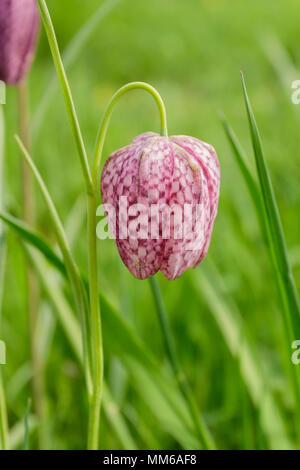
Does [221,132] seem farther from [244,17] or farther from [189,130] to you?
[244,17]

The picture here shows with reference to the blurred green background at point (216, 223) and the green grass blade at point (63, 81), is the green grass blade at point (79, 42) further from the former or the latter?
the green grass blade at point (63, 81)

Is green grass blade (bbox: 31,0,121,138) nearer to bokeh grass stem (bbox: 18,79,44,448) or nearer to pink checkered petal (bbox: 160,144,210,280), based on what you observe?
bokeh grass stem (bbox: 18,79,44,448)

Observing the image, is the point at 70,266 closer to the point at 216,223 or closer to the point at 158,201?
the point at 158,201

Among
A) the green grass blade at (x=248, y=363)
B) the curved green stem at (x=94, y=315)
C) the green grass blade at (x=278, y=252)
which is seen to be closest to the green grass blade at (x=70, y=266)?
the curved green stem at (x=94, y=315)

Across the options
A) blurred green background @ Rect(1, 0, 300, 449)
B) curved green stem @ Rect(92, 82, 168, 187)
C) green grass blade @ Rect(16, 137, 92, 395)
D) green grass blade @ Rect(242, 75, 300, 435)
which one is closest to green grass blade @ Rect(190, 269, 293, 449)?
blurred green background @ Rect(1, 0, 300, 449)

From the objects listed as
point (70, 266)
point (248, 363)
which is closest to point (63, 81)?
point (70, 266)
